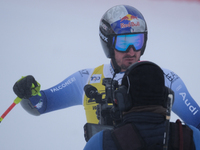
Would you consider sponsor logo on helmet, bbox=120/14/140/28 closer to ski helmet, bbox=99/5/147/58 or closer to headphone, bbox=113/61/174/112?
ski helmet, bbox=99/5/147/58

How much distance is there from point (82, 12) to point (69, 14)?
0.27m

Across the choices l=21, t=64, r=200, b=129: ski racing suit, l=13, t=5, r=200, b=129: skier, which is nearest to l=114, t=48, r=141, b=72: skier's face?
l=13, t=5, r=200, b=129: skier

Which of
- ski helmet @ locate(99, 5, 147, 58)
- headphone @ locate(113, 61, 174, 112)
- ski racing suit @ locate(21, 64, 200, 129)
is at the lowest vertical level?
ski racing suit @ locate(21, 64, 200, 129)

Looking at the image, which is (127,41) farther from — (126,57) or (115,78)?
(115,78)

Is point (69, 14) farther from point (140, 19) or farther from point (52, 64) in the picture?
point (140, 19)

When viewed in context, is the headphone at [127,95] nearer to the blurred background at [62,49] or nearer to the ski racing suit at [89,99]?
the ski racing suit at [89,99]

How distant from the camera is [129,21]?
326cm

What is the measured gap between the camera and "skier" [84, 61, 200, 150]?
68.1 inches

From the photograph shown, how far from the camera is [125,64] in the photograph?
3.33 meters

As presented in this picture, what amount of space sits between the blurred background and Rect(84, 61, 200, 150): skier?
2.75 m

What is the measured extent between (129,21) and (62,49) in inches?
102

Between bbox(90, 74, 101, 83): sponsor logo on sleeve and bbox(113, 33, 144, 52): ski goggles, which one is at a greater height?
bbox(113, 33, 144, 52): ski goggles

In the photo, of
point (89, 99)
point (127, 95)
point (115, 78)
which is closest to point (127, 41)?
point (115, 78)

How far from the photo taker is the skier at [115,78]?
3.18 metres
